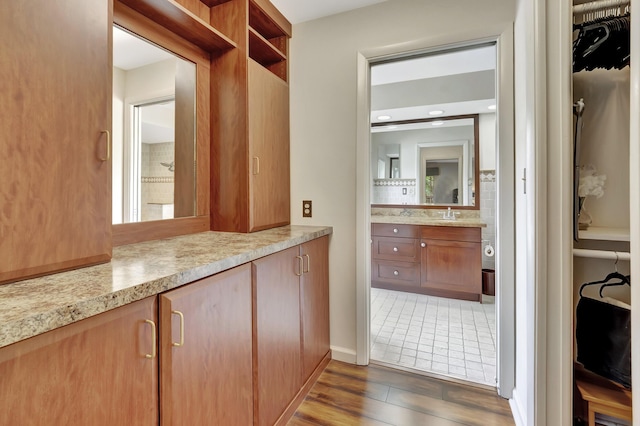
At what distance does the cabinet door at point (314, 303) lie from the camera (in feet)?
5.62

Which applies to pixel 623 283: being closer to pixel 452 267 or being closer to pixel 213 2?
pixel 452 267

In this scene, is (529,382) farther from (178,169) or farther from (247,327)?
(178,169)

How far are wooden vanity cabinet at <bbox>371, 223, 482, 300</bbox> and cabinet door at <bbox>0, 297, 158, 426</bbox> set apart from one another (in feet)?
9.49

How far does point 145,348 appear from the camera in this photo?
0.82m

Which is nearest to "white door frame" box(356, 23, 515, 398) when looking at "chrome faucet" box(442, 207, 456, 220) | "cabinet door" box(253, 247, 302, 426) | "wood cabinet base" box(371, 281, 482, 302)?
"cabinet door" box(253, 247, 302, 426)

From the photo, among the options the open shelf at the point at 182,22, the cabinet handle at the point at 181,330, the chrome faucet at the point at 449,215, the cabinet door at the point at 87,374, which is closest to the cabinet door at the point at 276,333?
the cabinet handle at the point at 181,330

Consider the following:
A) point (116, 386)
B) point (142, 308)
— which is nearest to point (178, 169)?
point (142, 308)

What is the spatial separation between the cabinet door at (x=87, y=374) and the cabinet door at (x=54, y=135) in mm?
316

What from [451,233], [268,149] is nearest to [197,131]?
[268,149]

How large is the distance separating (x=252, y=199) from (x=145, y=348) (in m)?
1.03

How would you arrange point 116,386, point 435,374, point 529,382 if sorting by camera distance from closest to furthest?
point 116,386
point 529,382
point 435,374

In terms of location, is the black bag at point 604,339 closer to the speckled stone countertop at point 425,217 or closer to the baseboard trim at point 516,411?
the baseboard trim at point 516,411

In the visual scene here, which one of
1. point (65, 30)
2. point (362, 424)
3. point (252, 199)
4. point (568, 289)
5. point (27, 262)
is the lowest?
point (362, 424)

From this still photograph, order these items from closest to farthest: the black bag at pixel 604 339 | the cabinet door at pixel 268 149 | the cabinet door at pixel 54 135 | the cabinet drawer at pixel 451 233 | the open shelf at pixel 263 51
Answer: the cabinet door at pixel 54 135 → the black bag at pixel 604 339 → the cabinet door at pixel 268 149 → the open shelf at pixel 263 51 → the cabinet drawer at pixel 451 233
